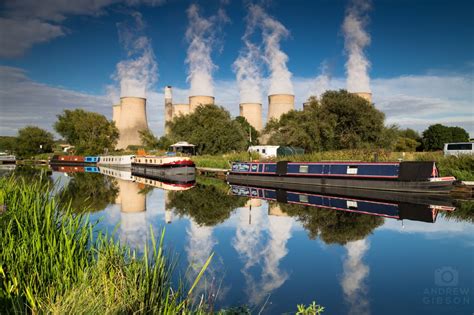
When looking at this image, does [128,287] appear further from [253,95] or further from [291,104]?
[253,95]

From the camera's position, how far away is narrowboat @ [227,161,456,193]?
1636cm

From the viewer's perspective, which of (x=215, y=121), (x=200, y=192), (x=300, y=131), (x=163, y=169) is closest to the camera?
(x=200, y=192)

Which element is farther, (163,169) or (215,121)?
(215,121)

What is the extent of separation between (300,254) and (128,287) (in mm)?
5346

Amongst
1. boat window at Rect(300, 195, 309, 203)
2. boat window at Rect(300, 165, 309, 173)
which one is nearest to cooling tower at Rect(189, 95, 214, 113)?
boat window at Rect(300, 165, 309, 173)

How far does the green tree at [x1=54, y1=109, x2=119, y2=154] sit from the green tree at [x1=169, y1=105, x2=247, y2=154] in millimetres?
14769

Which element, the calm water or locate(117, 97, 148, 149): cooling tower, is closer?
the calm water

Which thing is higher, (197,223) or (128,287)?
(128,287)

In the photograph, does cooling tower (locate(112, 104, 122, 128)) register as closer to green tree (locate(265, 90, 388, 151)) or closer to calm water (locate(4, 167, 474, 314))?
green tree (locate(265, 90, 388, 151))

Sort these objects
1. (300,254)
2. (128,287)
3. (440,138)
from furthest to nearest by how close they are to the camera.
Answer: (440,138), (300,254), (128,287)

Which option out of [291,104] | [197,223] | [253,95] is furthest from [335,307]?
[253,95]

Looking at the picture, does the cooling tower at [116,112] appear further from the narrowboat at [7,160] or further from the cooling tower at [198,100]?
the narrowboat at [7,160]

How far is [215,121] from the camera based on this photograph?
38.8 m

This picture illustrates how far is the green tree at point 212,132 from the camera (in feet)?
121
